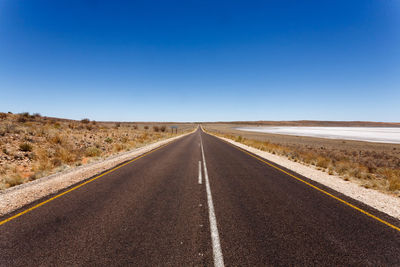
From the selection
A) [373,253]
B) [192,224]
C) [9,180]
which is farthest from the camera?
[9,180]

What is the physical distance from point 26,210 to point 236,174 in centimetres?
693

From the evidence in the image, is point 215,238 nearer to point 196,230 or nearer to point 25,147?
point 196,230

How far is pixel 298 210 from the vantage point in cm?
425

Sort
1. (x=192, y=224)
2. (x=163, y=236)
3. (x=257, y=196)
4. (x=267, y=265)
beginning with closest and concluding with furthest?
(x=267, y=265)
(x=163, y=236)
(x=192, y=224)
(x=257, y=196)

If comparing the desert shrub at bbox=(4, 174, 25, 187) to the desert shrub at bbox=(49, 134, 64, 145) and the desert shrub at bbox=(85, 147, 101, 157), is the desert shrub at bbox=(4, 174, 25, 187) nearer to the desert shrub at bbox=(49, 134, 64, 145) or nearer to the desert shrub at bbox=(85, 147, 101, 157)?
the desert shrub at bbox=(85, 147, 101, 157)

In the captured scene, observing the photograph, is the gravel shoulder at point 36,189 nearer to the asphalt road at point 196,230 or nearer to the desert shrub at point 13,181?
the desert shrub at point 13,181

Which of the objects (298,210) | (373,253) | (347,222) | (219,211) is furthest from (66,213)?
(347,222)

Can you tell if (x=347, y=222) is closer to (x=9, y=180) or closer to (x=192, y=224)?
(x=192, y=224)

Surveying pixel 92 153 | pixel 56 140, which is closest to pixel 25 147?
pixel 56 140

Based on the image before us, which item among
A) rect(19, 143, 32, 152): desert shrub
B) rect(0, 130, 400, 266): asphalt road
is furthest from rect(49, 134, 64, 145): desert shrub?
rect(0, 130, 400, 266): asphalt road

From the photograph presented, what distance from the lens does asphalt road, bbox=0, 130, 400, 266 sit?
2602 mm

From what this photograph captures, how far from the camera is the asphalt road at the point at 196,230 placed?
2.60 m

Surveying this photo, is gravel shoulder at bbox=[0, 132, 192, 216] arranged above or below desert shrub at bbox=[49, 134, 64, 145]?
below

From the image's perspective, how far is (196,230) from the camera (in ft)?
10.9
